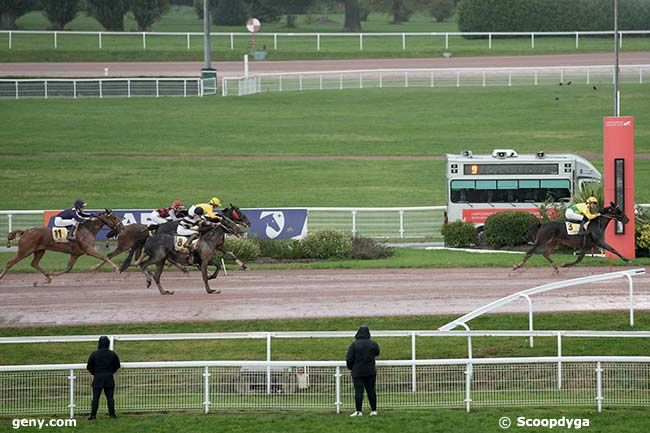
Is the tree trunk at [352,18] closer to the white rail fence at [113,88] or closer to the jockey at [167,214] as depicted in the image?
the white rail fence at [113,88]

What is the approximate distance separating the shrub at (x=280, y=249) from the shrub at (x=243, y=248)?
1.31 feet

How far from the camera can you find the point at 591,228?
2419 cm

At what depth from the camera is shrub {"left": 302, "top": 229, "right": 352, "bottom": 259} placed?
28.3 metres

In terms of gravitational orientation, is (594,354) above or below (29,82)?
below

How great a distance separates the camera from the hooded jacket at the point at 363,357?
1522cm

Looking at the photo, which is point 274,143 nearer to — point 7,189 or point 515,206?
point 7,189

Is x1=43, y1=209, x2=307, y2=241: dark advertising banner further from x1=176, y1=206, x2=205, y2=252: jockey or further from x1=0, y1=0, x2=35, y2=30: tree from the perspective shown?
x1=0, y1=0, x2=35, y2=30: tree

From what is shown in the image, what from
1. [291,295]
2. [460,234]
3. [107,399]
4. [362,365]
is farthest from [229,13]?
Answer: [362,365]

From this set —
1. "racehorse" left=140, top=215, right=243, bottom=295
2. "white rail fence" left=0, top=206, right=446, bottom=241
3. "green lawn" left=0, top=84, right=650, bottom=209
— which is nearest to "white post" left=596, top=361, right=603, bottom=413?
"racehorse" left=140, top=215, right=243, bottom=295

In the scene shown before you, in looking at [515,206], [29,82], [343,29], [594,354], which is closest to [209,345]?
[594,354]

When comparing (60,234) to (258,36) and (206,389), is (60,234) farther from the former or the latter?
(258,36)

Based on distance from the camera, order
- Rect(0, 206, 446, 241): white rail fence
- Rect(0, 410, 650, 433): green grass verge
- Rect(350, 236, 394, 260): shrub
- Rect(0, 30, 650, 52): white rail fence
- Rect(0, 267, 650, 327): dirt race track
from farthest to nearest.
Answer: Rect(0, 30, 650, 52): white rail fence < Rect(0, 206, 446, 241): white rail fence < Rect(350, 236, 394, 260): shrub < Rect(0, 267, 650, 327): dirt race track < Rect(0, 410, 650, 433): green grass verge

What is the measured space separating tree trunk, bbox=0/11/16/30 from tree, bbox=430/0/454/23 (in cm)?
2780

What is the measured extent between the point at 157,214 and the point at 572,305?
9.02m
